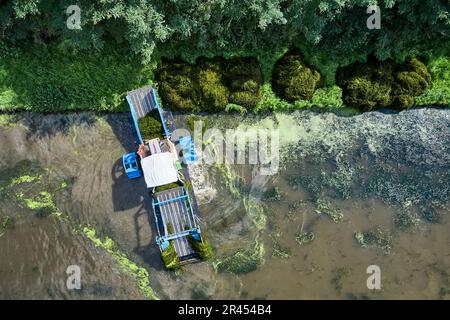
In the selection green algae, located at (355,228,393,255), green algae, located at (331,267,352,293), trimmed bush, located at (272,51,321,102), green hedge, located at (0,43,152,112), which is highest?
green hedge, located at (0,43,152,112)

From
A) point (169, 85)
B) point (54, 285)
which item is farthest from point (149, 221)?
point (169, 85)

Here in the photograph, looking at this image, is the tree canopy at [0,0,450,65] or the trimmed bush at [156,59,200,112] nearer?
the tree canopy at [0,0,450,65]

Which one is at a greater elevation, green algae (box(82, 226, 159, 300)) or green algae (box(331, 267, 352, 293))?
green algae (box(82, 226, 159, 300))

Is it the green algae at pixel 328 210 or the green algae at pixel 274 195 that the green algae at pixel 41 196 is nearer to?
the green algae at pixel 274 195

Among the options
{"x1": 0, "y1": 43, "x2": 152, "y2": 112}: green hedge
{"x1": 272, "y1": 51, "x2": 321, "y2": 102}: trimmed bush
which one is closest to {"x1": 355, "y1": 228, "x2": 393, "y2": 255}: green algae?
{"x1": 272, "y1": 51, "x2": 321, "y2": 102}: trimmed bush

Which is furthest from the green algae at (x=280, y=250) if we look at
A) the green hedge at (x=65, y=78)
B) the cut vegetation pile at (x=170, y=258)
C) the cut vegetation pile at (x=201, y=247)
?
the green hedge at (x=65, y=78)

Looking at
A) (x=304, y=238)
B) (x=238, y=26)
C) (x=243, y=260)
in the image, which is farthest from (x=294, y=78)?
(x=243, y=260)

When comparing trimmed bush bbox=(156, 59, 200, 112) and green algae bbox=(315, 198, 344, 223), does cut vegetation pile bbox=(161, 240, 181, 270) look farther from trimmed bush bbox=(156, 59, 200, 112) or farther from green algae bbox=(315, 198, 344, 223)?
green algae bbox=(315, 198, 344, 223)
